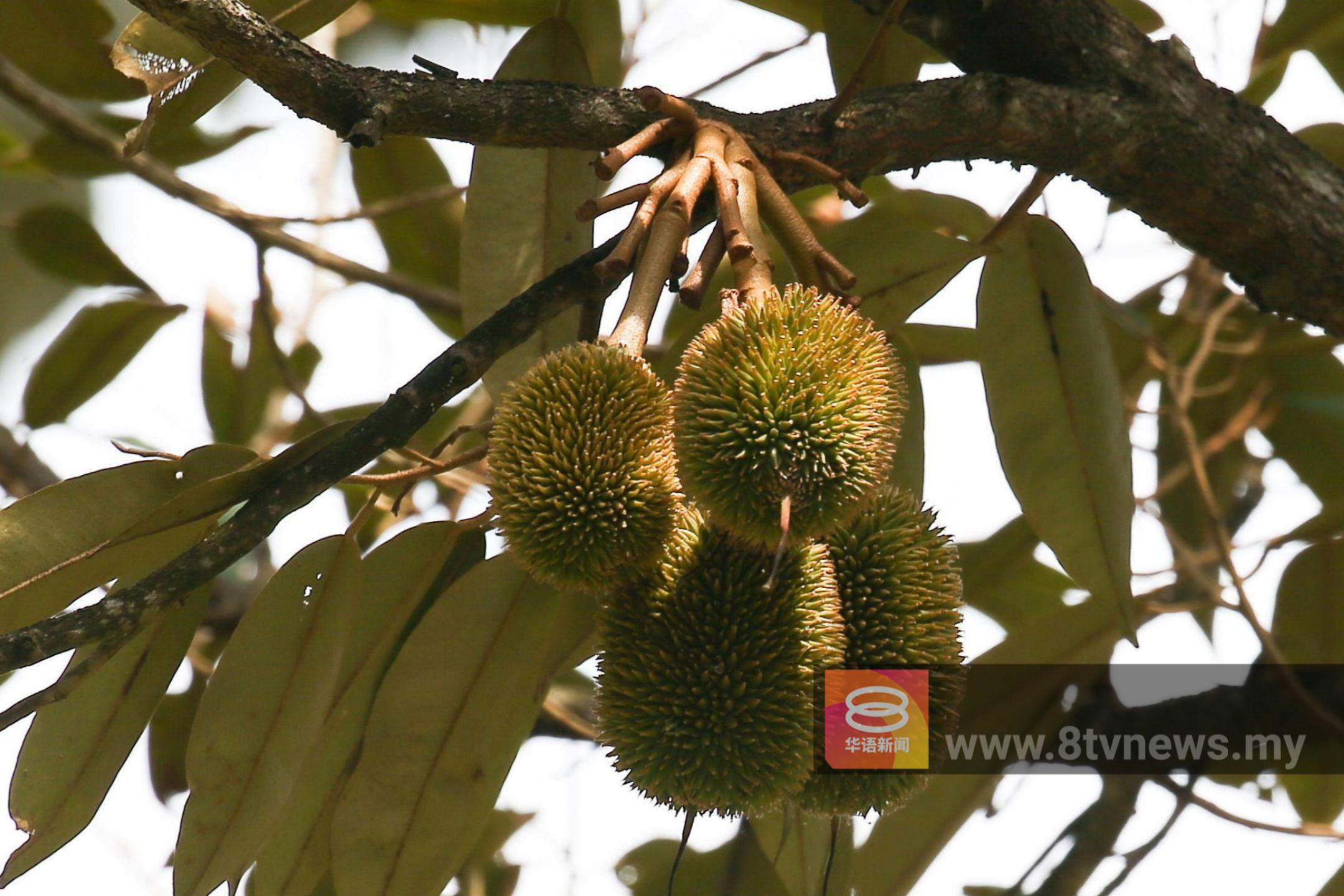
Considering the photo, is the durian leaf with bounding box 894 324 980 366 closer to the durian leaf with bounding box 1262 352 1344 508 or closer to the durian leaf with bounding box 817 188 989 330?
the durian leaf with bounding box 817 188 989 330

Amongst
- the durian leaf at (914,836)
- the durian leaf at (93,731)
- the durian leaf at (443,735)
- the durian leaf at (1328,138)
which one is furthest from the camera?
the durian leaf at (1328,138)

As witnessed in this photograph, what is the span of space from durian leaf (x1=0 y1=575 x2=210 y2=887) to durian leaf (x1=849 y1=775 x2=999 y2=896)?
0.89m

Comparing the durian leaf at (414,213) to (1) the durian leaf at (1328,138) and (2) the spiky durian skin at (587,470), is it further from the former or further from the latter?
(1) the durian leaf at (1328,138)

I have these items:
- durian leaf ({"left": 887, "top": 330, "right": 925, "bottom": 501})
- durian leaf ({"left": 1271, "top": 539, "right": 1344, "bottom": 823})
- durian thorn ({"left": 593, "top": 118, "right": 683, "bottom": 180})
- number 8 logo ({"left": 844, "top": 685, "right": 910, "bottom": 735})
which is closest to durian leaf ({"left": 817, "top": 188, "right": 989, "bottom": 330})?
durian leaf ({"left": 887, "top": 330, "right": 925, "bottom": 501})

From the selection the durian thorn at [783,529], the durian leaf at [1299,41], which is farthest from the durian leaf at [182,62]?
the durian leaf at [1299,41]

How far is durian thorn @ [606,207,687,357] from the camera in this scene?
0.90 m

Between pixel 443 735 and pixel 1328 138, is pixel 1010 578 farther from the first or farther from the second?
pixel 443 735

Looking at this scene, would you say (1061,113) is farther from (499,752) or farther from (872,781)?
(499,752)

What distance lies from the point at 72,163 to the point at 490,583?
1.23 m

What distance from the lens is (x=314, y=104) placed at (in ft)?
2.84

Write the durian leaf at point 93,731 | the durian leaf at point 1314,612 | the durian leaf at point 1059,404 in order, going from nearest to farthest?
the durian leaf at point 93,731, the durian leaf at point 1059,404, the durian leaf at point 1314,612

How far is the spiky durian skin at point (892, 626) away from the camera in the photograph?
38.2 inches

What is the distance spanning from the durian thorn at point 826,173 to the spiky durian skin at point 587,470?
26 cm

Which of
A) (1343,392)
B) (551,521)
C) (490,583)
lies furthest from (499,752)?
(1343,392)
